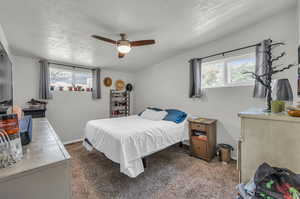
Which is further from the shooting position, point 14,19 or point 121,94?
point 121,94

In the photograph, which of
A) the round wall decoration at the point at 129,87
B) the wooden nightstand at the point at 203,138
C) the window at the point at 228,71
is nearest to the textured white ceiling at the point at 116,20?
the window at the point at 228,71

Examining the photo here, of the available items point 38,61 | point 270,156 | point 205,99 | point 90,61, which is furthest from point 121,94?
point 270,156

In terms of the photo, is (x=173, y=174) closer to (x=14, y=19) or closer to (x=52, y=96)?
(x=14, y=19)

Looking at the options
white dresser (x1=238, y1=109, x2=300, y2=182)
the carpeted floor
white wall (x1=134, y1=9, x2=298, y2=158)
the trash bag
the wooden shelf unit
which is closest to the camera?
the trash bag

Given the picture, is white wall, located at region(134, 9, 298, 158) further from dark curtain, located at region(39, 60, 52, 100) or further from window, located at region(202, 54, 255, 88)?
dark curtain, located at region(39, 60, 52, 100)

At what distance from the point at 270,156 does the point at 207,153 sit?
1.48 meters

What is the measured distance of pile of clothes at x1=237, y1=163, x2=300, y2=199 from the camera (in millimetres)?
794

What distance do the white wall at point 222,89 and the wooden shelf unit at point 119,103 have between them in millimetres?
975

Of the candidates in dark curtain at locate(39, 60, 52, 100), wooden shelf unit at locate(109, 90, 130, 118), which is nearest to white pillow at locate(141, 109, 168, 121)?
wooden shelf unit at locate(109, 90, 130, 118)

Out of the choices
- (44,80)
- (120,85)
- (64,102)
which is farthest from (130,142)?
(120,85)

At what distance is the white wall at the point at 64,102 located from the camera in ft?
9.66

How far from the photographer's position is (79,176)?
6.63 feet

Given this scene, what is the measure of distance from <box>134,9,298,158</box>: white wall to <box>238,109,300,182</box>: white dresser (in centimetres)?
145

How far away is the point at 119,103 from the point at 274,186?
4340 mm
